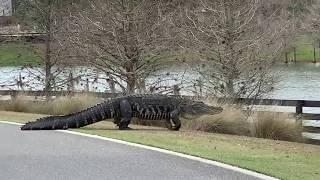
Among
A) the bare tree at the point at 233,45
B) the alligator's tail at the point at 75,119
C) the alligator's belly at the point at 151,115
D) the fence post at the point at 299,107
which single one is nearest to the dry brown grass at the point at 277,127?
the fence post at the point at 299,107

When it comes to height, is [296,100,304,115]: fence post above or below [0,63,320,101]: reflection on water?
below

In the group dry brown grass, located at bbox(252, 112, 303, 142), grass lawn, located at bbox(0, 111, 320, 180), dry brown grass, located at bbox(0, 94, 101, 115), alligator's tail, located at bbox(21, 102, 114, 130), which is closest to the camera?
grass lawn, located at bbox(0, 111, 320, 180)

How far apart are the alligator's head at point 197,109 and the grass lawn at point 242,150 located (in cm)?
45

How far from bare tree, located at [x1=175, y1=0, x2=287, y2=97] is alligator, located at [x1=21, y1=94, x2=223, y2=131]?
3566 millimetres

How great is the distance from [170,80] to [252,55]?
348cm

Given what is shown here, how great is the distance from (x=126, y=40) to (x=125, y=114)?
21.9ft

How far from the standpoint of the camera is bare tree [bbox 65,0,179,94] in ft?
65.5

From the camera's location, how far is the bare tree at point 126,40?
1995 cm

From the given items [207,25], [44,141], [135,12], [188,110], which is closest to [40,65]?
[135,12]

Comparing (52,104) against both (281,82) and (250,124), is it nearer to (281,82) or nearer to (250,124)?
(250,124)

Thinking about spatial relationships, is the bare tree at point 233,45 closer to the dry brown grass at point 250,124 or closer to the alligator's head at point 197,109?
the dry brown grass at point 250,124

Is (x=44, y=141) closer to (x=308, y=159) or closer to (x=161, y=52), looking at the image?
(x=308, y=159)

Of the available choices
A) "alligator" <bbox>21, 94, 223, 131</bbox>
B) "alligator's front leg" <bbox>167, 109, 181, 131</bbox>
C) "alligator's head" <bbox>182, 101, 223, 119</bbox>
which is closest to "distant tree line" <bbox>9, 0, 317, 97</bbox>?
"alligator's head" <bbox>182, 101, 223, 119</bbox>

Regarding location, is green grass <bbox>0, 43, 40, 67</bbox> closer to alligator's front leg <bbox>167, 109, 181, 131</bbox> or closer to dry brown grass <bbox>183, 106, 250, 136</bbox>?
dry brown grass <bbox>183, 106, 250, 136</bbox>
